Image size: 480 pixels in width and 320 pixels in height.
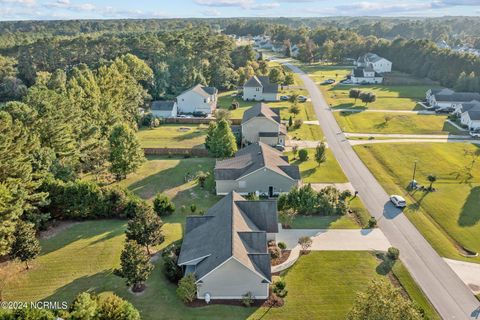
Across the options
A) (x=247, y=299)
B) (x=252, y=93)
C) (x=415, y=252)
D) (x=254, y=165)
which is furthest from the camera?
(x=252, y=93)

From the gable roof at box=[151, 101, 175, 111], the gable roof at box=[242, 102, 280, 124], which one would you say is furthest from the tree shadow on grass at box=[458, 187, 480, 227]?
the gable roof at box=[151, 101, 175, 111]

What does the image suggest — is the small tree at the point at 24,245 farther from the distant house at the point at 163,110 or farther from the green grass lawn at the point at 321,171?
the distant house at the point at 163,110

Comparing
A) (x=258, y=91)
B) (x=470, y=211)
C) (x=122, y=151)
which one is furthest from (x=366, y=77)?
(x=122, y=151)

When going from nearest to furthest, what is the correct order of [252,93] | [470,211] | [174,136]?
1. [470,211]
2. [174,136]
3. [252,93]

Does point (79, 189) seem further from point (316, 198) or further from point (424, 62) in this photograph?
point (424, 62)

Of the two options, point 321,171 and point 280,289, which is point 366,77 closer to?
point 321,171

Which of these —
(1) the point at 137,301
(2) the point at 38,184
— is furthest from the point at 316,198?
(2) the point at 38,184

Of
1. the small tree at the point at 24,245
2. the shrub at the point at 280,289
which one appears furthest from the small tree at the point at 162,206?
the shrub at the point at 280,289
